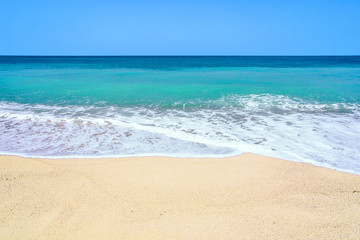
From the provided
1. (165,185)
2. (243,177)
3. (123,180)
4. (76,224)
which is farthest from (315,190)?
(76,224)

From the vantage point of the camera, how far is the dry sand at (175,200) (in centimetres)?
215

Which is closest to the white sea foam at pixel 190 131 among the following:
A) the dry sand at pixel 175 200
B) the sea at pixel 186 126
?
the sea at pixel 186 126

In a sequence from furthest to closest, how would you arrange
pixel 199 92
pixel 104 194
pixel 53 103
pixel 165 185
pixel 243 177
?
1. pixel 199 92
2. pixel 53 103
3. pixel 243 177
4. pixel 165 185
5. pixel 104 194

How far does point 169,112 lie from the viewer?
7.46 meters

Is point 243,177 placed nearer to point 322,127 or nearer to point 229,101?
point 322,127

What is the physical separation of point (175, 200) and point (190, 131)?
2917 millimetres

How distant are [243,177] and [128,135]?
2924 millimetres

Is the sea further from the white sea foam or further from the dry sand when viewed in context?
the dry sand

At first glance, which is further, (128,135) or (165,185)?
(128,135)

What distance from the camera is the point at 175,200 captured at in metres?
2.64

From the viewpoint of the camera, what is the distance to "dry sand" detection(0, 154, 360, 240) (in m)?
2.15

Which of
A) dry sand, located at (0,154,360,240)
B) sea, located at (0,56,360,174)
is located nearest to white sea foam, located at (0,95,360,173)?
sea, located at (0,56,360,174)

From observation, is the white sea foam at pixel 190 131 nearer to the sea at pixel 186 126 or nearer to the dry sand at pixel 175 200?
the sea at pixel 186 126

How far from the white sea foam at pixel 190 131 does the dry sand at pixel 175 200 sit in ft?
1.85
